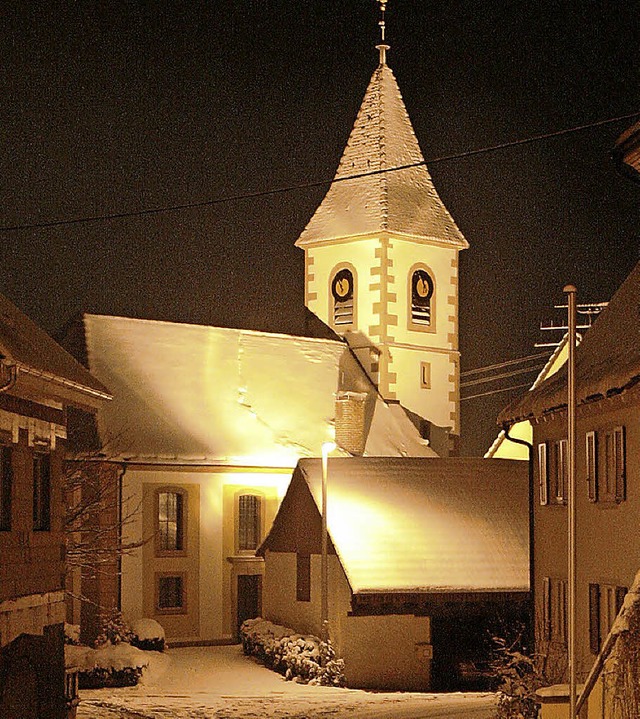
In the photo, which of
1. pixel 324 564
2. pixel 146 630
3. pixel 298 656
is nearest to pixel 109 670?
pixel 298 656

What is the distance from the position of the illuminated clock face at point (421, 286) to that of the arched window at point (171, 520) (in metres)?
17.5

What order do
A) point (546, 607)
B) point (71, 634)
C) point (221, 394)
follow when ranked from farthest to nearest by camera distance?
point (221, 394) < point (71, 634) < point (546, 607)

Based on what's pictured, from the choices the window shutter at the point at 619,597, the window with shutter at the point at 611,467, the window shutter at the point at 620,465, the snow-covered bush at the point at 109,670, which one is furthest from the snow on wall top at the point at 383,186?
the window shutter at the point at 619,597

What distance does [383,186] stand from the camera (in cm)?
5606

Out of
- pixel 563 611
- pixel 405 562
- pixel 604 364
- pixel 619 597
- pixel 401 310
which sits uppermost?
pixel 401 310

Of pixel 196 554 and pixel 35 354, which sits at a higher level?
pixel 35 354

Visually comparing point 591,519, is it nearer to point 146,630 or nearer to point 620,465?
point 620,465

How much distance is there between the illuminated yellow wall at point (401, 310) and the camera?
5556 centimetres

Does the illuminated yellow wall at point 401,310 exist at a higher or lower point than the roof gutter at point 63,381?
higher

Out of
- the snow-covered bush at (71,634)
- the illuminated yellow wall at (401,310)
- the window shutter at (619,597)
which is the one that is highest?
the illuminated yellow wall at (401,310)

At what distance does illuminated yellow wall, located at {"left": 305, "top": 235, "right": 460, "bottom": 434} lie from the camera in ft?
182

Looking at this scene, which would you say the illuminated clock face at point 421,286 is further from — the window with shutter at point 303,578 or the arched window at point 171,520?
the window with shutter at point 303,578

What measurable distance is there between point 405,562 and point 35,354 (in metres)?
15.5

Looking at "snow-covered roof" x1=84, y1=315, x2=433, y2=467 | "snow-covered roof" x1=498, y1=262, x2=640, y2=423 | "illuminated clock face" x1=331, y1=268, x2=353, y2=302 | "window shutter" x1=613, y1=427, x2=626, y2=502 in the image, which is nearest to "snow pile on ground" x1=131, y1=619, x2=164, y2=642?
"snow-covered roof" x1=84, y1=315, x2=433, y2=467
